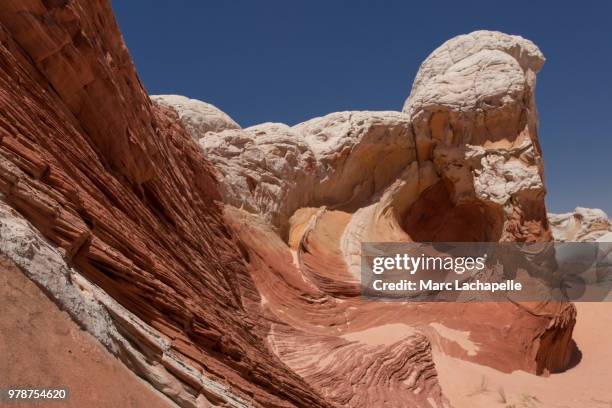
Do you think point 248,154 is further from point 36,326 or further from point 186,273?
point 36,326

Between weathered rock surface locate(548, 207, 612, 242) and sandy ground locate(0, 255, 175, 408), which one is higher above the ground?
weathered rock surface locate(548, 207, 612, 242)

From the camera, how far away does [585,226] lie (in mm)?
23609

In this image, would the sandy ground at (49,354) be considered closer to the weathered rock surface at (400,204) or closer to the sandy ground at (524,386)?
the weathered rock surface at (400,204)

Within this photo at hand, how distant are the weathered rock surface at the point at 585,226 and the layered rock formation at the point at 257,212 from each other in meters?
10.7

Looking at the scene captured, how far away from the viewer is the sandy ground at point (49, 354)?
8.14 feet

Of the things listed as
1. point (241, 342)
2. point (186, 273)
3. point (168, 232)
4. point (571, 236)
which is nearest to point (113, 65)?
point (168, 232)

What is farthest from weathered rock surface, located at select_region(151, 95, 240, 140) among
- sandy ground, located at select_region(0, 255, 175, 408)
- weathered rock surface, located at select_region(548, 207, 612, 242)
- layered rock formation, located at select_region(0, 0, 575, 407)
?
weathered rock surface, located at select_region(548, 207, 612, 242)

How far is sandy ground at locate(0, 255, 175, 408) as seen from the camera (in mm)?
2482

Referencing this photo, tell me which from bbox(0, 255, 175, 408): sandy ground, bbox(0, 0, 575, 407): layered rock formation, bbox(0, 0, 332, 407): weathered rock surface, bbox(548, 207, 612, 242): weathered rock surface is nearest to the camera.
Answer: bbox(0, 255, 175, 408): sandy ground

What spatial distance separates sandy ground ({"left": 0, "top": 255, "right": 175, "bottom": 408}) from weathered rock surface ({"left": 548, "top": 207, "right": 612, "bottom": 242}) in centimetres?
2292

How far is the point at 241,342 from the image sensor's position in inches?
220

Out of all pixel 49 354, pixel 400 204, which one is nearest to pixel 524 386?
pixel 400 204

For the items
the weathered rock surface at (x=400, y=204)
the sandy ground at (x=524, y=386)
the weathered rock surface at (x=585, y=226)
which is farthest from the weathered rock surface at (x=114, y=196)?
the weathered rock surface at (x=585, y=226)

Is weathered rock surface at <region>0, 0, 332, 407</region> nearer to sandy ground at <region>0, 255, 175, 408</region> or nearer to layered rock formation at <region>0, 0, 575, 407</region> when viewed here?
layered rock formation at <region>0, 0, 575, 407</region>
